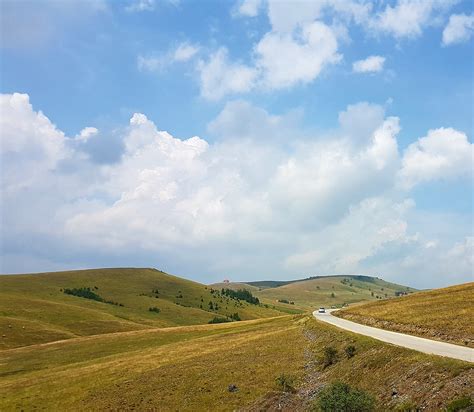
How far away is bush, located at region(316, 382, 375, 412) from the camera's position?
24797 mm

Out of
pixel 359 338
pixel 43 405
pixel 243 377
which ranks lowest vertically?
pixel 43 405

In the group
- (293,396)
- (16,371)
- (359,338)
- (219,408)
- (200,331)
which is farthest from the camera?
(200,331)

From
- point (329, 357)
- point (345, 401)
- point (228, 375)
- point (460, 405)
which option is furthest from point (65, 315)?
point (460, 405)

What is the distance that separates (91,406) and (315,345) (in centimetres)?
2542

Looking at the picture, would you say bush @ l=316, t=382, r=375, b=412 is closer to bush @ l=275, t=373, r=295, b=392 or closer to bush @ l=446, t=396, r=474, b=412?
bush @ l=446, t=396, r=474, b=412

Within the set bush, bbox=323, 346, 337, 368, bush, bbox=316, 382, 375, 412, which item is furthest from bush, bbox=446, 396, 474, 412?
bush, bbox=323, 346, 337, 368

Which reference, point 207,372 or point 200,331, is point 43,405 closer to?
point 207,372

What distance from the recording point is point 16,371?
6931 centimetres

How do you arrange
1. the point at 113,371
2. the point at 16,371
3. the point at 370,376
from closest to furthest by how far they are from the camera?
the point at 370,376 < the point at 113,371 < the point at 16,371

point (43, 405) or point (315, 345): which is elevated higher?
point (315, 345)

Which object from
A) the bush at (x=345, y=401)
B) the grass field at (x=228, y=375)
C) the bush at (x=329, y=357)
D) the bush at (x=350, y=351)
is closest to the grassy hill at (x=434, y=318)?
the grass field at (x=228, y=375)

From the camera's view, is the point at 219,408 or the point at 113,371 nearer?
the point at 219,408

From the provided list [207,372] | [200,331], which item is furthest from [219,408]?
[200,331]

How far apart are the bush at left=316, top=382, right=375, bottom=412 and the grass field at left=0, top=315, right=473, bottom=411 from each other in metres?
2.30
